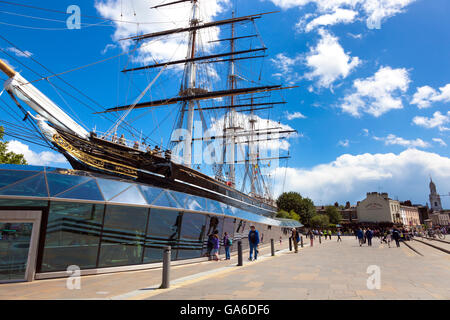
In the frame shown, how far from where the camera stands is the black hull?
13495 millimetres

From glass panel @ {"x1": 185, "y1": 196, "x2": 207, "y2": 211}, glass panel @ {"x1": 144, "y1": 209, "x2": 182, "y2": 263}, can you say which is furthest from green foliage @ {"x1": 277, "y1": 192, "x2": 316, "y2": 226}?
glass panel @ {"x1": 144, "y1": 209, "x2": 182, "y2": 263}

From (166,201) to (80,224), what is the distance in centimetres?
344

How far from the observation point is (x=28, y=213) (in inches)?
294

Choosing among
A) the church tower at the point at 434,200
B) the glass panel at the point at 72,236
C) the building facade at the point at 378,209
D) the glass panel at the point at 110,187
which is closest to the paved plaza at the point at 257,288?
the glass panel at the point at 72,236

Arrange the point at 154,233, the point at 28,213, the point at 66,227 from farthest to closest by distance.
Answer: the point at 154,233 < the point at 66,227 < the point at 28,213

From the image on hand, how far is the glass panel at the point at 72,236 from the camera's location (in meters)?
7.79

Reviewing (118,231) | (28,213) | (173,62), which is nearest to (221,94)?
(173,62)

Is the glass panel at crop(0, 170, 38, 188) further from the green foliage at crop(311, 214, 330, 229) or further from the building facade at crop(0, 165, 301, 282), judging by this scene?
the green foliage at crop(311, 214, 330, 229)

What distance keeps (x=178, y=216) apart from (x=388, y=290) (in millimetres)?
8006

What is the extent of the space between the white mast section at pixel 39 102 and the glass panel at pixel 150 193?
561 cm

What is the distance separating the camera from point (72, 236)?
823 centimetres

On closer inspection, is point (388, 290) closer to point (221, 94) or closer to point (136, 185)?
point (136, 185)

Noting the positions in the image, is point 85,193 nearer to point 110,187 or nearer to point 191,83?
point 110,187

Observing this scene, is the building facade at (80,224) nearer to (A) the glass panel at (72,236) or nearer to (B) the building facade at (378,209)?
(A) the glass panel at (72,236)
